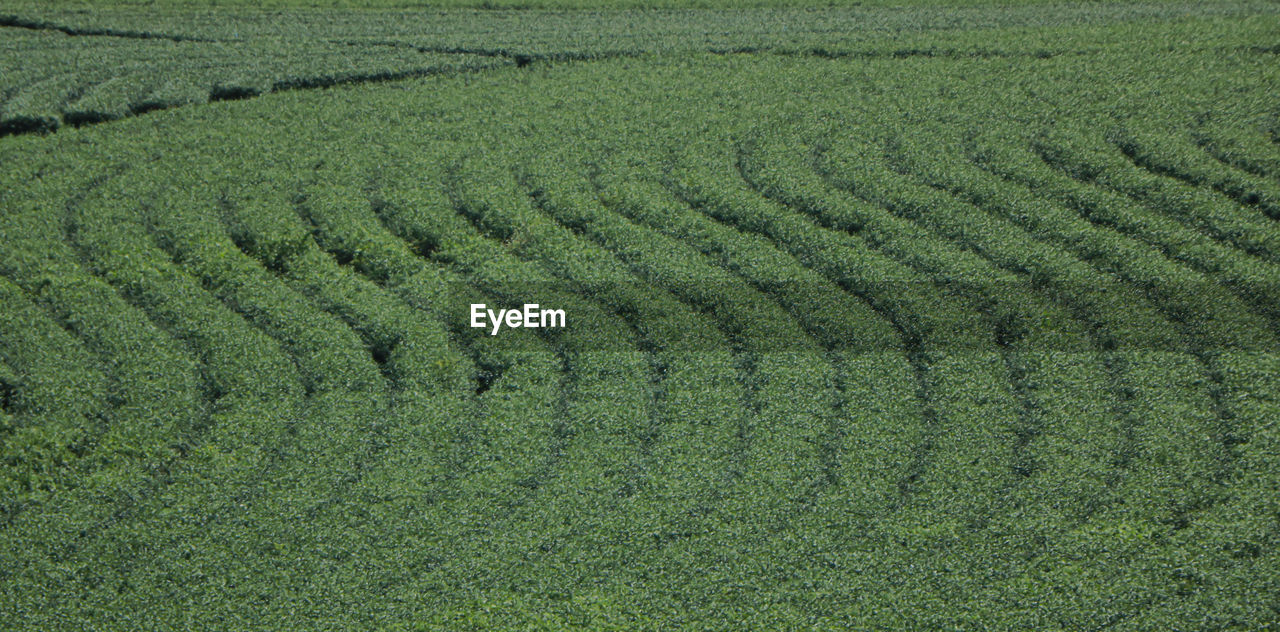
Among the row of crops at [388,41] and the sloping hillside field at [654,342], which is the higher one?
the row of crops at [388,41]

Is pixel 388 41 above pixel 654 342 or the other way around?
above

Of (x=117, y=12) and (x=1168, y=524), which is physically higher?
(x=117, y=12)

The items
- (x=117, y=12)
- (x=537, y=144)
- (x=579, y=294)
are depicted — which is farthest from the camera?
(x=117, y=12)

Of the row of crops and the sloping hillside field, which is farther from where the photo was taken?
the row of crops

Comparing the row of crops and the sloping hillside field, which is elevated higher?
the row of crops

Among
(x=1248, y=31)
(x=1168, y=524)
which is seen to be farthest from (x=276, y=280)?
(x=1248, y=31)

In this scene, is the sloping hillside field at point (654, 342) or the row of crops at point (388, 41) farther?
the row of crops at point (388, 41)

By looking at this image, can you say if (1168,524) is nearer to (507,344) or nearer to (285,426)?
(507,344)

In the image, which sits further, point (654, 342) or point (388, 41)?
point (388, 41)
